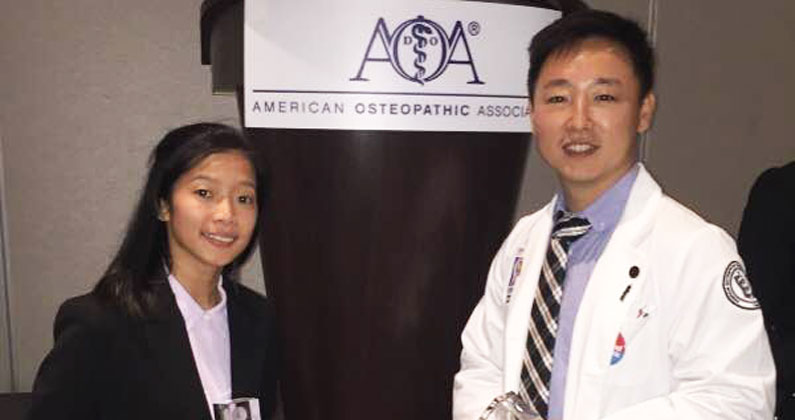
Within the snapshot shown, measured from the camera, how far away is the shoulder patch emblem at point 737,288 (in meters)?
0.77

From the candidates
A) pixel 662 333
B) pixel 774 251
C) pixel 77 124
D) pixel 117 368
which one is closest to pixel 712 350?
pixel 662 333

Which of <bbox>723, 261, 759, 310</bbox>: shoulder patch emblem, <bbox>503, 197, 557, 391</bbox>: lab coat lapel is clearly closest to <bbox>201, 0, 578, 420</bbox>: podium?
<bbox>503, 197, 557, 391</bbox>: lab coat lapel

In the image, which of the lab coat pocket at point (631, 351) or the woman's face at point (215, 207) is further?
the woman's face at point (215, 207)

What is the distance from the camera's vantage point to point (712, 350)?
0.76 meters

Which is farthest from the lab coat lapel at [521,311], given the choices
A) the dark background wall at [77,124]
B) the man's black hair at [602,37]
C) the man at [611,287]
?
the dark background wall at [77,124]

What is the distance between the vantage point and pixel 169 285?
1.04m

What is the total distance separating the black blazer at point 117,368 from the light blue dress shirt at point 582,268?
48cm

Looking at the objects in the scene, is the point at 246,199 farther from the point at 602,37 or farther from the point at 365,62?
the point at 602,37

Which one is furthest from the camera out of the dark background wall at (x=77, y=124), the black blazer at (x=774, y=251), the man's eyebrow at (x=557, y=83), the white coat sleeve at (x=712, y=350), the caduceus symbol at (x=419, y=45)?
the dark background wall at (x=77, y=124)

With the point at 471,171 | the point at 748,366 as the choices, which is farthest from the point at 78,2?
the point at 748,366

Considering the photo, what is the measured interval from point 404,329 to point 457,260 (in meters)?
0.13

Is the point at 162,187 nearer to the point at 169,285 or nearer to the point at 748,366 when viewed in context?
the point at 169,285

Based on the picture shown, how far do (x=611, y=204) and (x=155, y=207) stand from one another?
64cm

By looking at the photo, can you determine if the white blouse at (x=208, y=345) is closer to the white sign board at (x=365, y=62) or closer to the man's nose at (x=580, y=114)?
the white sign board at (x=365, y=62)
